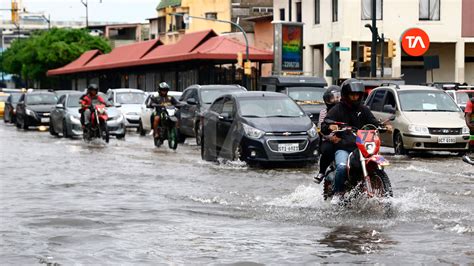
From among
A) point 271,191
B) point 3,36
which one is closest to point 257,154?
point 271,191

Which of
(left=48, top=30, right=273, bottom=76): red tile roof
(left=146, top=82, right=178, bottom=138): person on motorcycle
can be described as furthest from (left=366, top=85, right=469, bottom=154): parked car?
(left=48, top=30, right=273, bottom=76): red tile roof

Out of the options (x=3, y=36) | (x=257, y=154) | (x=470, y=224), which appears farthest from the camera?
(x=3, y=36)

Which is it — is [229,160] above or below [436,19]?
below

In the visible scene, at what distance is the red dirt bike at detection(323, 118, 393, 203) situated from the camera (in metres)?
12.1

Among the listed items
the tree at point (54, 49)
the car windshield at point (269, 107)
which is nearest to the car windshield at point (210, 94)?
the car windshield at point (269, 107)

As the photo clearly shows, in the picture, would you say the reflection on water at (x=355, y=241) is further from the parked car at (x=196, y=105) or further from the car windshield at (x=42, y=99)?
the car windshield at (x=42, y=99)

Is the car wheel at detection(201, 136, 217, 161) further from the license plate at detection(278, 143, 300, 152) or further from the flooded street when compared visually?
the license plate at detection(278, 143, 300, 152)

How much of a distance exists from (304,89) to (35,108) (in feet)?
50.3

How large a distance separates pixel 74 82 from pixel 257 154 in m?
79.1

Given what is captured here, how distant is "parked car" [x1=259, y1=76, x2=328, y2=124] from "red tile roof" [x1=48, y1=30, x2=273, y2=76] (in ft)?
64.7

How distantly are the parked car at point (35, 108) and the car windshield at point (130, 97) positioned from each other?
282 centimetres

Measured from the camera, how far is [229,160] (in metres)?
21.2

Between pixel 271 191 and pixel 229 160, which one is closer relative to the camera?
pixel 271 191

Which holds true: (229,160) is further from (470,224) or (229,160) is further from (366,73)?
(366,73)
